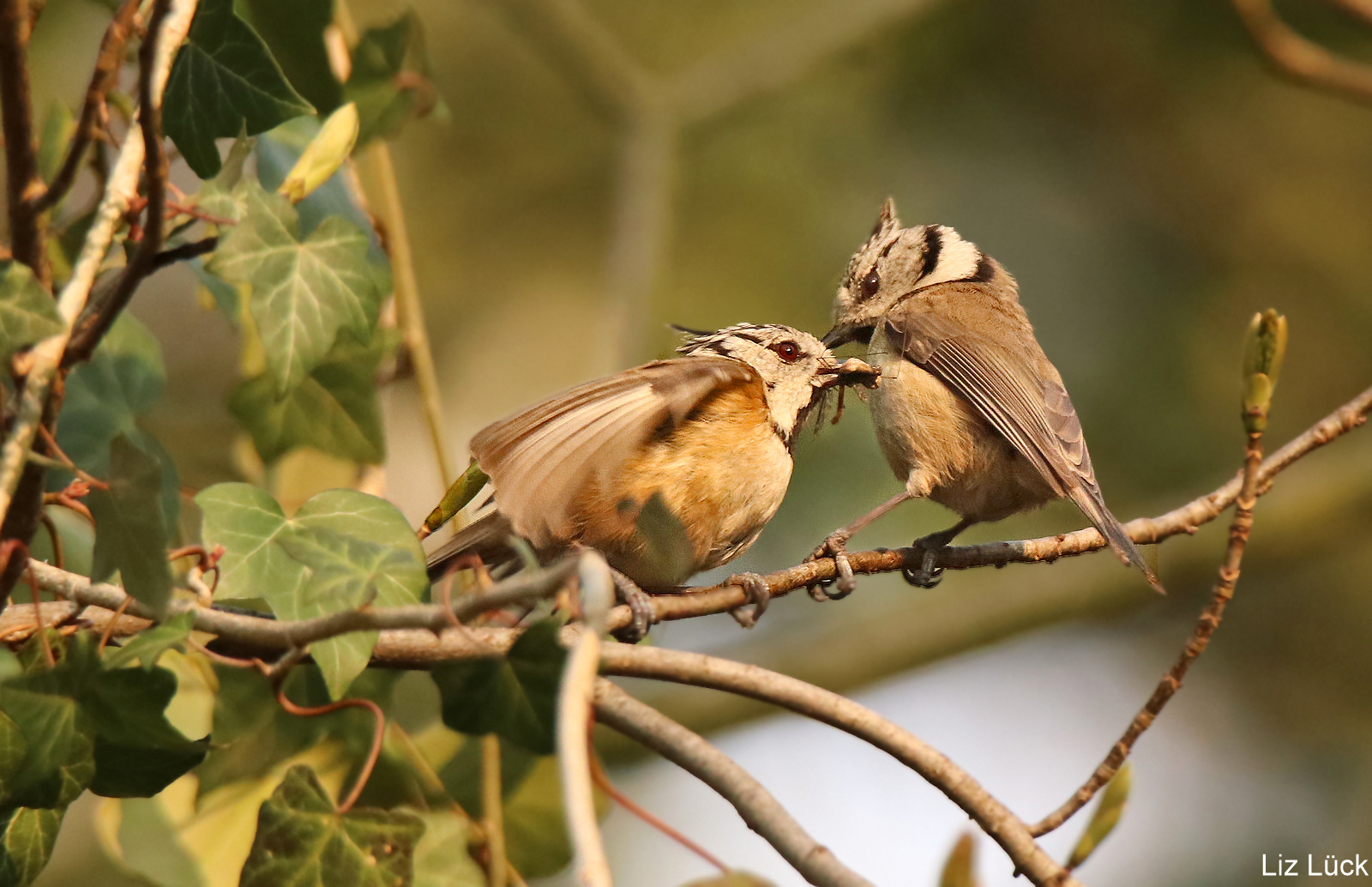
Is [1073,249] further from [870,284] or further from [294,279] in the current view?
[294,279]

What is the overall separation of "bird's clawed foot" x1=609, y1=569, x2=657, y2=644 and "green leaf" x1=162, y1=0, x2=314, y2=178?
106 centimetres

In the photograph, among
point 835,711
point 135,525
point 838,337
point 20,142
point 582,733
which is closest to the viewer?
point 582,733

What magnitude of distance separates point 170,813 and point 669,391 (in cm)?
143

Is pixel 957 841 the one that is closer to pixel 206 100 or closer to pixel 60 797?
pixel 60 797

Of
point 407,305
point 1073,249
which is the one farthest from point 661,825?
point 1073,249

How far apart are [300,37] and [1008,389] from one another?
2206 mm

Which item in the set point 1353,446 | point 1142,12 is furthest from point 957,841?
point 1142,12

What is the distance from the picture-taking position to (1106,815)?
7.36ft

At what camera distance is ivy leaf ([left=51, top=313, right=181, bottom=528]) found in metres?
2.43

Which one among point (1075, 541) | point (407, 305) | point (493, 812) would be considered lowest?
point (493, 812)

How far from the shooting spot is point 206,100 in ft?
6.79

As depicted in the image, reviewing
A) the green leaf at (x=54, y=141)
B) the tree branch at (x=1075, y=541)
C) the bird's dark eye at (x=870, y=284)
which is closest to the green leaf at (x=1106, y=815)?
the tree branch at (x=1075, y=541)

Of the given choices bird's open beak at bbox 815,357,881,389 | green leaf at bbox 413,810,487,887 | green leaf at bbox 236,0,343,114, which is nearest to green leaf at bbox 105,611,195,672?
green leaf at bbox 413,810,487,887

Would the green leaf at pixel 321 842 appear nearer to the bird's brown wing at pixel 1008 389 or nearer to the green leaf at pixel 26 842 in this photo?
the green leaf at pixel 26 842
